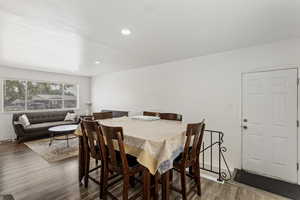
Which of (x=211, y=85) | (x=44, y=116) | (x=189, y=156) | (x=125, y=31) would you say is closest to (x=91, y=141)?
(x=189, y=156)

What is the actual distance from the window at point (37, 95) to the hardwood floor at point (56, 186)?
2793 millimetres

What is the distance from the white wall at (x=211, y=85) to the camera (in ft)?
9.13

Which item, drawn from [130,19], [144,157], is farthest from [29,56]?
[144,157]

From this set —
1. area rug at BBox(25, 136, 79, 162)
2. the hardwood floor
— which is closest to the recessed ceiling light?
the hardwood floor

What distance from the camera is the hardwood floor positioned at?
2.07 metres

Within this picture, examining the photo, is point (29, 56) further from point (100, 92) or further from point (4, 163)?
point (100, 92)

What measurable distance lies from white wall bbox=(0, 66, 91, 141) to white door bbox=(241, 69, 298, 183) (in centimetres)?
637

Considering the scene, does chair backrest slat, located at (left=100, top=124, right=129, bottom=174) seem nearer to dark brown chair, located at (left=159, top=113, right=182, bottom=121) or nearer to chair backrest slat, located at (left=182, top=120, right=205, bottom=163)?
chair backrest slat, located at (left=182, top=120, right=205, bottom=163)

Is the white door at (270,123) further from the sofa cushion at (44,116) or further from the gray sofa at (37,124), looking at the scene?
the sofa cushion at (44,116)

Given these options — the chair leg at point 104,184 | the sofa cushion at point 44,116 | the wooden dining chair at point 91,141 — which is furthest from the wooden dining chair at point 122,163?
the sofa cushion at point 44,116

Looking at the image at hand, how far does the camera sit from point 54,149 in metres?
3.88

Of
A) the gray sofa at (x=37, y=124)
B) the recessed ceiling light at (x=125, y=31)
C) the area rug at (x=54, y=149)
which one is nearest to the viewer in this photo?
the recessed ceiling light at (x=125, y=31)

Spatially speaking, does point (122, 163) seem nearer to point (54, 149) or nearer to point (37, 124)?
point (54, 149)

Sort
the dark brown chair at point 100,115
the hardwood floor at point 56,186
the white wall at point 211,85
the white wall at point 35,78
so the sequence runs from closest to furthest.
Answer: the hardwood floor at point 56,186 → the white wall at point 211,85 → the dark brown chair at point 100,115 → the white wall at point 35,78
